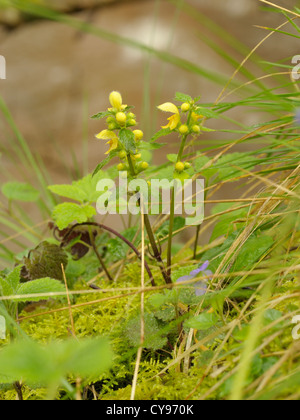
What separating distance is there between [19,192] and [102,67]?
223 centimetres

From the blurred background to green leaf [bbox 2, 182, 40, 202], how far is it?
1.43 m

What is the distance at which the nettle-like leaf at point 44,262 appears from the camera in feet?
2.44

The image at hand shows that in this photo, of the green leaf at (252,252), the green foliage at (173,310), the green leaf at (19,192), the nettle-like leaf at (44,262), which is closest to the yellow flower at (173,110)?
the green foliage at (173,310)

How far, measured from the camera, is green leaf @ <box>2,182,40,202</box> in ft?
3.34

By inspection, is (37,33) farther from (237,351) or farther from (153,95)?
(237,351)

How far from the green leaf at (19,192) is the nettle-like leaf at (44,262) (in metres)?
0.29

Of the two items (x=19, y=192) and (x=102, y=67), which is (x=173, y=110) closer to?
(x=19, y=192)

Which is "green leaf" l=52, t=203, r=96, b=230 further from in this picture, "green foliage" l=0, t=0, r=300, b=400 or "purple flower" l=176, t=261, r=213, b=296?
"purple flower" l=176, t=261, r=213, b=296

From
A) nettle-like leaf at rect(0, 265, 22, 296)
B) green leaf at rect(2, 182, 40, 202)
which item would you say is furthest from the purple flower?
green leaf at rect(2, 182, 40, 202)

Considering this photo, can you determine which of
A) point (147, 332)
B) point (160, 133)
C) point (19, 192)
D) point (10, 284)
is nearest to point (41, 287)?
point (10, 284)

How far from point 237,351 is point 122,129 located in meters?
0.33

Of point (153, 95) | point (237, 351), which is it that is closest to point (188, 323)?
point (237, 351)

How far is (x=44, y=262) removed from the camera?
2.45ft

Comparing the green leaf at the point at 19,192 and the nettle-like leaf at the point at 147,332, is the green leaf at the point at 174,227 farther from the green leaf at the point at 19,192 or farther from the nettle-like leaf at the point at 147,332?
the green leaf at the point at 19,192
